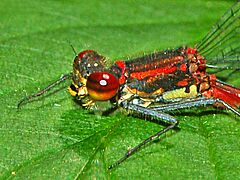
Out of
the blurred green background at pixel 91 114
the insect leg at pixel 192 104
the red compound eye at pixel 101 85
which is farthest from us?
the insect leg at pixel 192 104

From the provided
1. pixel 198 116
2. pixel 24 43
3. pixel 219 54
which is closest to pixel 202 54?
pixel 219 54

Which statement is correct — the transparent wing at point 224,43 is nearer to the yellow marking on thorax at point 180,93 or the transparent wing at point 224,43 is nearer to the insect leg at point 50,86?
the yellow marking on thorax at point 180,93

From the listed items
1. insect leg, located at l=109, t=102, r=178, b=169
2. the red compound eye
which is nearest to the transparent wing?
insect leg, located at l=109, t=102, r=178, b=169

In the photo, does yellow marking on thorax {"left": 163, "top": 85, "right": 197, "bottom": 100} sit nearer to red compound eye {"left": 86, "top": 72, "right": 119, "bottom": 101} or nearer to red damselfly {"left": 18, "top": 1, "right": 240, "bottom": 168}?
red damselfly {"left": 18, "top": 1, "right": 240, "bottom": 168}

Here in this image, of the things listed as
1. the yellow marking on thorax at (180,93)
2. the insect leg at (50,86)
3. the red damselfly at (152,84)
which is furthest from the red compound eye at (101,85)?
the yellow marking on thorax at (180,93)

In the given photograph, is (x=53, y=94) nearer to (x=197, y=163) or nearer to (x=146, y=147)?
(x=146, y=147)

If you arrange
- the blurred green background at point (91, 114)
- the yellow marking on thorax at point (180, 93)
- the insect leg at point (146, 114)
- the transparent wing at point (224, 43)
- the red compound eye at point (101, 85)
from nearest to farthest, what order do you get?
the blurred green background at point (91, 114), the insect leg at point (146, 114), the red compound eye at point (101, 85), the yellow marking on thorax at point (180, 93), the transparent wing at point (224, 43)
